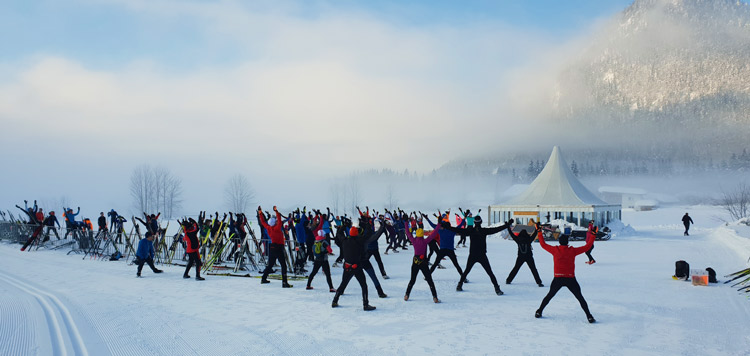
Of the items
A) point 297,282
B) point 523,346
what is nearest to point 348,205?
point 297,282

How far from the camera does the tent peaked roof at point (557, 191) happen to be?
1312 inches

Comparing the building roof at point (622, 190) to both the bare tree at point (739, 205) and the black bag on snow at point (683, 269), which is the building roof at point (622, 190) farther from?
the black bag on snow at point (683, 269)

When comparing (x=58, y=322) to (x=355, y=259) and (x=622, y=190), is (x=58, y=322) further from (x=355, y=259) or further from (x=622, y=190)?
(x=622, y=190)

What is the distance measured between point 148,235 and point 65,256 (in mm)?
8750

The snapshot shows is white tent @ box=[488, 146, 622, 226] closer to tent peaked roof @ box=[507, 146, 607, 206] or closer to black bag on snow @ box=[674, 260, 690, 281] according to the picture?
tent peaked roof @ box=[507, 146, 607, 206]

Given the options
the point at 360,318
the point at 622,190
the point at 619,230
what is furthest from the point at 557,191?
the point at 622,190

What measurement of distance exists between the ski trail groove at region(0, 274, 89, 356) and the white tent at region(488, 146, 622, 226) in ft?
94.2

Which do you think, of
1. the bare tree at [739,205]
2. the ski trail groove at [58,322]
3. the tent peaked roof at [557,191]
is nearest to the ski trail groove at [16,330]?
the ski trail groove at [58,322]

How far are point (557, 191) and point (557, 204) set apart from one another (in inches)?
64.7

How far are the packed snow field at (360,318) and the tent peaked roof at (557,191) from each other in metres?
21.2

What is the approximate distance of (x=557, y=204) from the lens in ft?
108

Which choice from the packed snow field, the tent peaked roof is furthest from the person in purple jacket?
the tent peaked roof

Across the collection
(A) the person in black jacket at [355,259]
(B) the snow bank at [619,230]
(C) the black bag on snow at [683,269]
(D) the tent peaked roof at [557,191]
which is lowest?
(B) the snow bank at [619,230]

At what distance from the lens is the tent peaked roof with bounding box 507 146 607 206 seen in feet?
109
